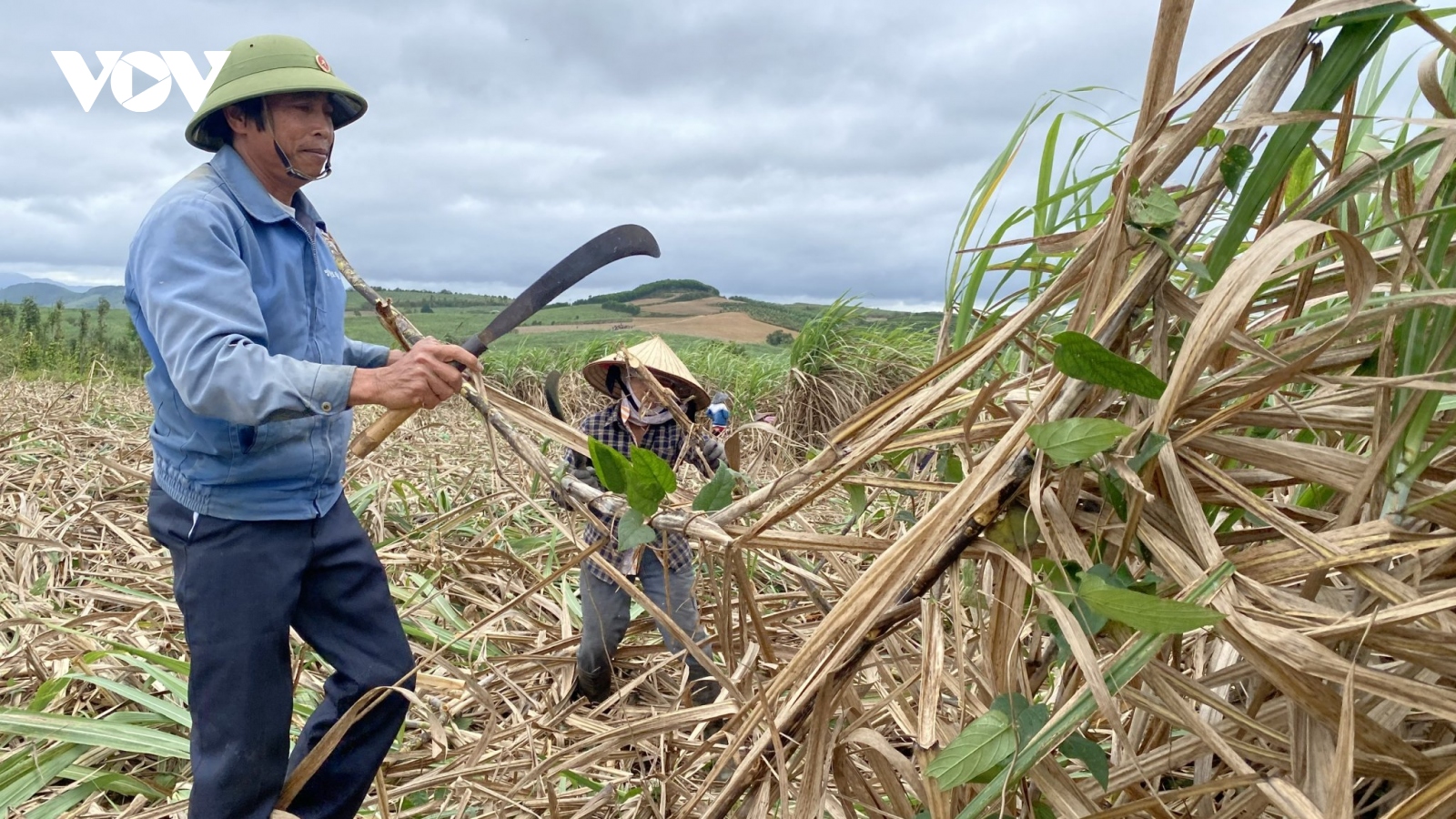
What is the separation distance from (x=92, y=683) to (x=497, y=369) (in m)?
7.03

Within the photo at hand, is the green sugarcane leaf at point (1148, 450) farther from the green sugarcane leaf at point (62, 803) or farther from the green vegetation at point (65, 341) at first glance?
the green vegetation at point (65, 341)

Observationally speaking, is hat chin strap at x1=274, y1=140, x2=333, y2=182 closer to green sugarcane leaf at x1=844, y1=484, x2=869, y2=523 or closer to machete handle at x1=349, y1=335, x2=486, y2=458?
machete handle at x1=349, y1=335, x2=486, y2=458

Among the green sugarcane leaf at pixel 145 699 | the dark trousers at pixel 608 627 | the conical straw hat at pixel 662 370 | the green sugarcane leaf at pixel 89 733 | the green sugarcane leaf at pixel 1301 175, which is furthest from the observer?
the conical straw hat at pixel 662 370

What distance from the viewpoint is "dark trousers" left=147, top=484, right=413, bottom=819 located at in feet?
6.04

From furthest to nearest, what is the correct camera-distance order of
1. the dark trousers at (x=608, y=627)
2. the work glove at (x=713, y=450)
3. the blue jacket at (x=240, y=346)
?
the work glove at (x=713, y=450) < the dark trousers at (x=608, y=627) < the blue jacket at (x=240, y=346)

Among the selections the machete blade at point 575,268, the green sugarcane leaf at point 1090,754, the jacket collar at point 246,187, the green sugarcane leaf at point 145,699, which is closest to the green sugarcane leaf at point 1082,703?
the green sugarcane leaf at point 1090,754

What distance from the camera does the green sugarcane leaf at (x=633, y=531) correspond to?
1040 mm

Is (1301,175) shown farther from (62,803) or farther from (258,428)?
(62,803)

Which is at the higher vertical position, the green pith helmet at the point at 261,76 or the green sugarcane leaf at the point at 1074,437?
the green pith helmet at the point at 261,76

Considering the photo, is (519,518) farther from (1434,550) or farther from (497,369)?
(497,369)

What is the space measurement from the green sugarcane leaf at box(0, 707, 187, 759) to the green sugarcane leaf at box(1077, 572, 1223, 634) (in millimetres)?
2526

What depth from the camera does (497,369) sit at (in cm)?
967

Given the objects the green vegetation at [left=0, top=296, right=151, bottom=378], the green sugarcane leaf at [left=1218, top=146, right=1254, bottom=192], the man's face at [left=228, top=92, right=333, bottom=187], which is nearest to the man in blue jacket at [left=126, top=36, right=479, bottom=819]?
the man's face at [left=228, top=92, right=333, bottom=187]

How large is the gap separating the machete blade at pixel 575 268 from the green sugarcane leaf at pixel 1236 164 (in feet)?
3.64
